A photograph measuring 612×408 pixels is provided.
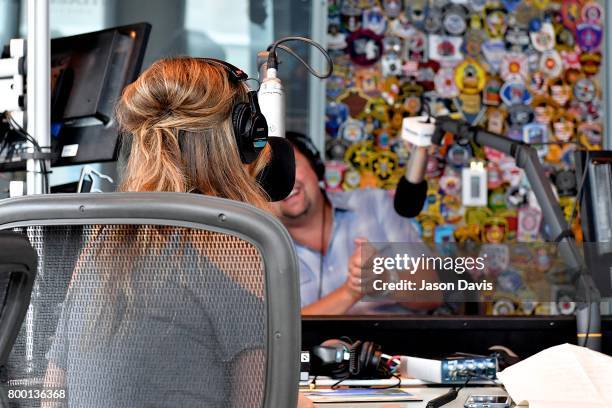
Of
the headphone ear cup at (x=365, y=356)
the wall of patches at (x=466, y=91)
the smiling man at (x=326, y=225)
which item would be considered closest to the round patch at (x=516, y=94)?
the wall of patches at (x=466, y=91)

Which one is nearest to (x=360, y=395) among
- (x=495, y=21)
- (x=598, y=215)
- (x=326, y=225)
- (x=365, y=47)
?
(x=598, y=215)

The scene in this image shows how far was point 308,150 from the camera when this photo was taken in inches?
171

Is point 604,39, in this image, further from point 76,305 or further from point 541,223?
point 76,305

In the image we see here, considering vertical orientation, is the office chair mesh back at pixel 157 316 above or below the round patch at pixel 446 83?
below

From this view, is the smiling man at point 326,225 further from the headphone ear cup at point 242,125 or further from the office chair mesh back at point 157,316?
the office chair mesh back at point 157,316

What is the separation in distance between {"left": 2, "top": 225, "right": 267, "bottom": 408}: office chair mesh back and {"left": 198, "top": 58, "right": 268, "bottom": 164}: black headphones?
0.37m

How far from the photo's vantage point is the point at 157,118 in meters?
1.33

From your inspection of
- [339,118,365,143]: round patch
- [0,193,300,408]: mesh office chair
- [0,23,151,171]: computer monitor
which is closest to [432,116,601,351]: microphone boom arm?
[0,23,151,171]: computer monitor

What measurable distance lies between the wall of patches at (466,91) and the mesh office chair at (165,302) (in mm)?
3517

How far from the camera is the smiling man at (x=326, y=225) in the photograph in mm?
4156

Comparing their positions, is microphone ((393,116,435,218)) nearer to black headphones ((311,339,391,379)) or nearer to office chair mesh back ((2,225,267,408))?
black headphones ((311,339,391,379))

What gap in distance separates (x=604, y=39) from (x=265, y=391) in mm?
4125

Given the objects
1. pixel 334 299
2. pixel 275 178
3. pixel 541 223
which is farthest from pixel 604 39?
pixel 275 178

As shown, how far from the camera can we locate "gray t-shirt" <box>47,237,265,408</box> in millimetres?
1017
